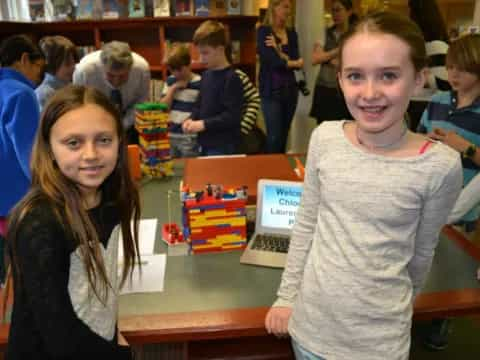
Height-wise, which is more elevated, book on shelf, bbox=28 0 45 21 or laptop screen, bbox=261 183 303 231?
book on shelf, bbox=28 0 45 21

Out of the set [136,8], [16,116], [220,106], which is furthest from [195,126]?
[136,8]

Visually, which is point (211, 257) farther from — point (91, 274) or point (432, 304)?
point (432, 304)

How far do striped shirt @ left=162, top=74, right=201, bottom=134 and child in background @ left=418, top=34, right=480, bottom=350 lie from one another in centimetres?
131

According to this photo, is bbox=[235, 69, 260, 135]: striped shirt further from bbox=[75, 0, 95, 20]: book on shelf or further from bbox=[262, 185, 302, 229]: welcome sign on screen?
bbox=[75, 0, 95, 20]: book on shelf

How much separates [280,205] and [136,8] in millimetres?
3312

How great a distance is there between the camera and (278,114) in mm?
3742

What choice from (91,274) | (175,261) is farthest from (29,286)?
(175,261)

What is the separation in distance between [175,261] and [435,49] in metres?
2.00

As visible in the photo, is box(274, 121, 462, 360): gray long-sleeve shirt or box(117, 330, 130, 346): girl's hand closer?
box(274, 121, 462, 360): gray long-sleeve shirt

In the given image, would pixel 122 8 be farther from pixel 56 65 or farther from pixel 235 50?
pixel 56 65

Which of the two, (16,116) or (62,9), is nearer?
(16,116)

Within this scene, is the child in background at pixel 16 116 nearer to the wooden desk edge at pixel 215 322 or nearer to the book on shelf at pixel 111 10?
the wooden desk edge at pixel 215 322

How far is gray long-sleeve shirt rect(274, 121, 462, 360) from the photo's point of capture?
3.05ft

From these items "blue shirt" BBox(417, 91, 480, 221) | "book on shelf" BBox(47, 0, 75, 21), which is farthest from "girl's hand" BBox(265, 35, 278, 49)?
"book on shelf" BBox(47, 0, 75, 21)
